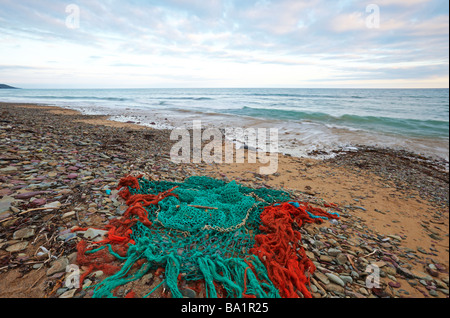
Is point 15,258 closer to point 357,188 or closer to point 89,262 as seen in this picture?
point 89,262

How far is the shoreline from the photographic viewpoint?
76.7 inches

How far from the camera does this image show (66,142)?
6.00 meters

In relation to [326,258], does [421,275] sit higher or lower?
higher

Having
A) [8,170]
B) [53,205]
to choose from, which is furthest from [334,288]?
[8,170]

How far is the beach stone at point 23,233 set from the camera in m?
2.24

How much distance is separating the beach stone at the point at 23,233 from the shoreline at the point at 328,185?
0.21ft

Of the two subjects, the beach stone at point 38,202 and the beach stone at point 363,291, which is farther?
the beach stone at point 38,202

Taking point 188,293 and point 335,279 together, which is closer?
point 188,293

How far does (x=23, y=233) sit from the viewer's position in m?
2.29

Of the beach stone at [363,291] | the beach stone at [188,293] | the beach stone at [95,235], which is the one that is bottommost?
the beach stone at [363,291]

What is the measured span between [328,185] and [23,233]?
5.34 metres

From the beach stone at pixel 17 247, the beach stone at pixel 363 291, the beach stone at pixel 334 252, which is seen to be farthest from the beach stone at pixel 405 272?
the beach stone at pixel 17 247

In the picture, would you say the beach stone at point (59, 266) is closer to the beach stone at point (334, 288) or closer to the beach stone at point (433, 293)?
the beach stone at point (334, 288)

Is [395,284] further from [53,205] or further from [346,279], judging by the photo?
[53,205]
